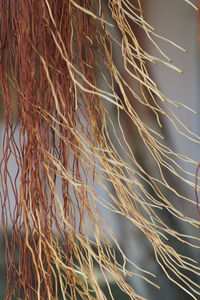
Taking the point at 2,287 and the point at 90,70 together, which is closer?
the point at 90,70

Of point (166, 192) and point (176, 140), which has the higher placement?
point (176, 140)

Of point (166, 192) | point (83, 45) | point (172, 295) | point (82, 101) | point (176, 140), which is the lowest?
point (172, 295)

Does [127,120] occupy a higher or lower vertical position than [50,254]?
higher

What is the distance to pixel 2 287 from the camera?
132 centimetres

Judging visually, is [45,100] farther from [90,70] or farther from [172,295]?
[172,295]

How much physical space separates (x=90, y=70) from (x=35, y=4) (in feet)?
0.82

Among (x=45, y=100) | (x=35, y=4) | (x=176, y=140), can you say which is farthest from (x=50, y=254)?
(x=35, y=4)

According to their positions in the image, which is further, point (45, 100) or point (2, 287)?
point (2, 287)

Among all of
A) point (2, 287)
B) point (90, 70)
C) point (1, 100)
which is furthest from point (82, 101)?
point (2, 287)

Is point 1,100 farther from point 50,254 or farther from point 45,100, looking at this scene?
point 50,254

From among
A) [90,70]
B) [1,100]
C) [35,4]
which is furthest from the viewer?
[1,100]

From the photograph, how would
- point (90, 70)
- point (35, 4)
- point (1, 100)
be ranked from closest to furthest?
1. point (35, 4)
2. point (90, 70)
3. point (1, 100)

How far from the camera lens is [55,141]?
128 centimetres

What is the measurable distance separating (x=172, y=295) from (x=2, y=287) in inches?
20.7
